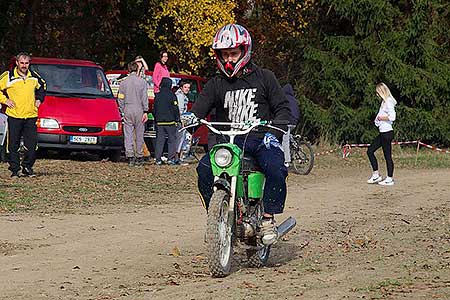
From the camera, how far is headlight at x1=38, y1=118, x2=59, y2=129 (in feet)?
72.1

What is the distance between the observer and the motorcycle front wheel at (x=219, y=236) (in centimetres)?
895

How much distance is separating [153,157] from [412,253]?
1501cm

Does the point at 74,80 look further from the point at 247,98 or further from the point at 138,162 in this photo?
the point at 247,98

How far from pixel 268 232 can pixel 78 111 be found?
13.1 metres

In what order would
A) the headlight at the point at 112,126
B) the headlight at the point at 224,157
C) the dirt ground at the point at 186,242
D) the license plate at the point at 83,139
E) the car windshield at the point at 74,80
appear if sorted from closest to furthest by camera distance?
the dirt ground at the point at 186,242 → the headlight at the point at 224,157 → the license plate at the point at 83,139 → the headlight at the point at 112,126 → the car windshield at the point at 74,80

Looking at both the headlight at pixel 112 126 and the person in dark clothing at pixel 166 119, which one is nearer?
the headlight at pixel 112 126

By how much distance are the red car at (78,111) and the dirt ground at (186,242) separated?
6.30 ft

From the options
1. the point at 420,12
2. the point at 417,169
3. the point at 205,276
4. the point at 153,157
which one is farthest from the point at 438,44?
the point at 205,276

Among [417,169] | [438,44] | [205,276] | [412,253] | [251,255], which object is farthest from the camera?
[438,44]

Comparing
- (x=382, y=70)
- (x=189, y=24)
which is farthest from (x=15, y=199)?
(x=189, y=24)

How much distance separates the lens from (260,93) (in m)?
9.85

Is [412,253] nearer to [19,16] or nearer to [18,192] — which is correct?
[18,192]

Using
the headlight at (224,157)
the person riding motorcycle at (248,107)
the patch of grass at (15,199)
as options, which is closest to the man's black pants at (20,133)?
the patch of grass at (15,199)

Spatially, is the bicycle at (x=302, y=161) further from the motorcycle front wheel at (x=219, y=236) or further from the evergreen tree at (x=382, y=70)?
the motorcycle front wheel at (x=219, y=236)
